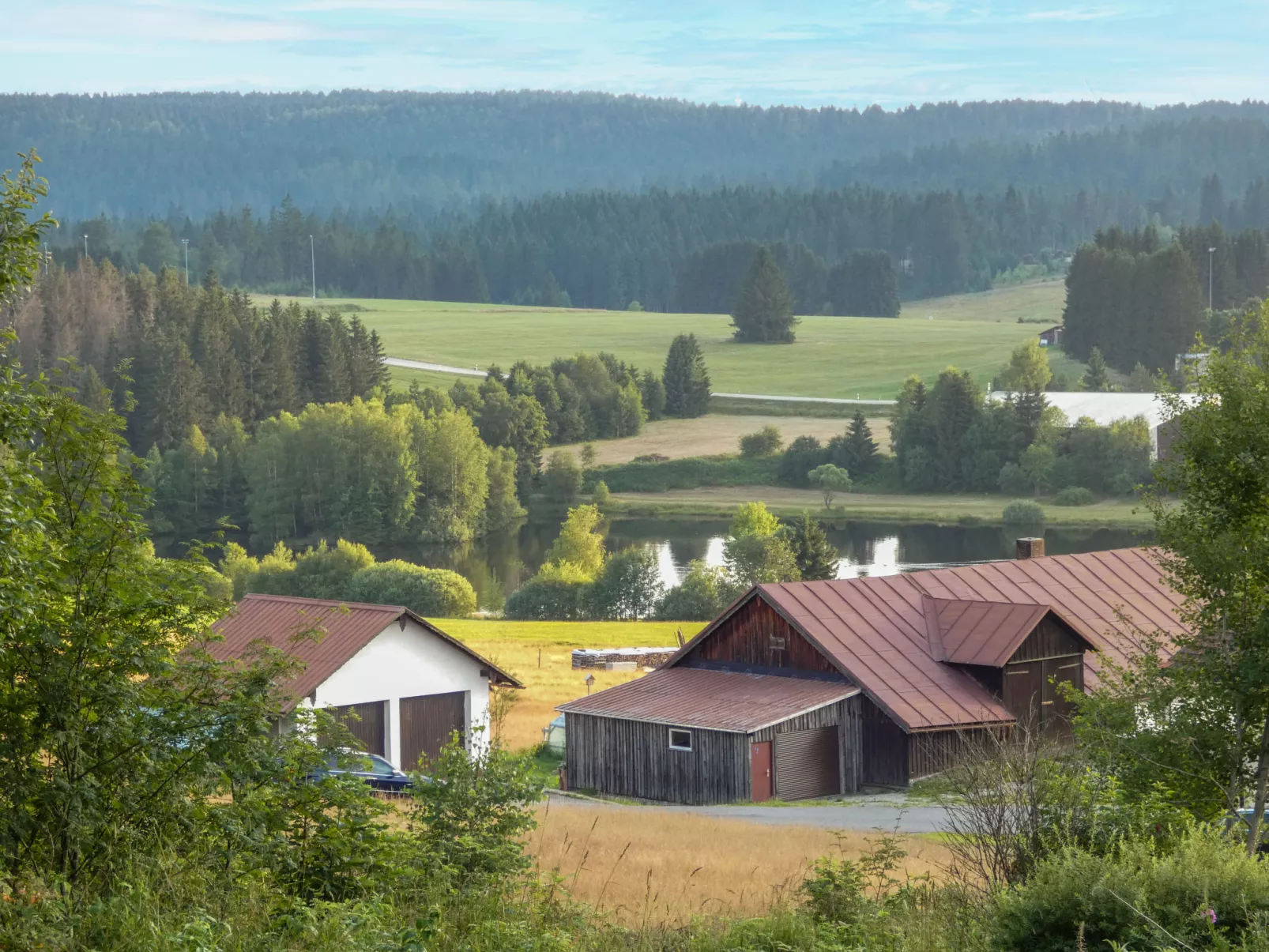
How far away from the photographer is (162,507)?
104375 millimetres

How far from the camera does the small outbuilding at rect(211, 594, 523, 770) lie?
29.7m

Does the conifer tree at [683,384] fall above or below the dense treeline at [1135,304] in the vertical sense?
below

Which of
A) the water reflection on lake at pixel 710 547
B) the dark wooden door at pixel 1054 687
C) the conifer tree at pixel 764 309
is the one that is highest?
the conifer tree at pixel 764 309

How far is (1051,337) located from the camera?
16038 centimetres

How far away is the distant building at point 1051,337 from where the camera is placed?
157 m

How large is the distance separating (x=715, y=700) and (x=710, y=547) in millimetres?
56151

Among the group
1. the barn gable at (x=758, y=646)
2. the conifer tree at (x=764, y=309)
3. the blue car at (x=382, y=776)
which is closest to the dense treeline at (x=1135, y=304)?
the conifer tree at (x=764, y=309)

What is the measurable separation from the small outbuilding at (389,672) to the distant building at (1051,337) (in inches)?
5177

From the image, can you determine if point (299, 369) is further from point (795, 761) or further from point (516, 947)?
point (516, 947)

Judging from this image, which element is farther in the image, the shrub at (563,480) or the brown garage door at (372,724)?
the shrub at (563,480)

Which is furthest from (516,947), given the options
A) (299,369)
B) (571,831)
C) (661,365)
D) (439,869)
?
(661,365)

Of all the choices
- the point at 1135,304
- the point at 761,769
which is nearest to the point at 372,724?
the point at 761,769

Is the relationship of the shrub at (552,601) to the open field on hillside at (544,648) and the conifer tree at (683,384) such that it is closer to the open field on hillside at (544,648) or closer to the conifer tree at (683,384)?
the open field on hillside at (544,648)

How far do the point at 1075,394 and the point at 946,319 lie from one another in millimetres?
79309
